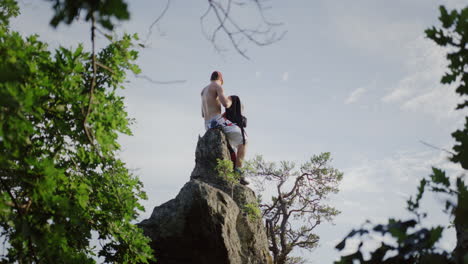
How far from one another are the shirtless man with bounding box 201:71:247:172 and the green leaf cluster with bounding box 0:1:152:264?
5.98 metres

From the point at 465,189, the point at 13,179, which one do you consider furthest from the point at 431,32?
the point at 13,179

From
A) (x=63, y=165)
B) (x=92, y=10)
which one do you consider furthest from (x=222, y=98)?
(x=92, y=10)

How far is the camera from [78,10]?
2406 mm

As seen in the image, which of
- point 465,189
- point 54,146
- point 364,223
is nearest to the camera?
point 465,189

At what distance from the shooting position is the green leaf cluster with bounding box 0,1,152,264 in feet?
11.1

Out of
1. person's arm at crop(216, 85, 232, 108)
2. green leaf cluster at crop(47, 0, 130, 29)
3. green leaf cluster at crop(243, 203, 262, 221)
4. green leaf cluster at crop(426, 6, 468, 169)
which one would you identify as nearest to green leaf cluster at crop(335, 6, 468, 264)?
green leaf cluster at crop(426, 6, 468, 169)

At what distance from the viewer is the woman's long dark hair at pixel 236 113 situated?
11375mm

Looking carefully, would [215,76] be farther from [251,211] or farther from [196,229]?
[196,229]

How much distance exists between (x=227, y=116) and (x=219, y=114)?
279 mm

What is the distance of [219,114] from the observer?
11430mm

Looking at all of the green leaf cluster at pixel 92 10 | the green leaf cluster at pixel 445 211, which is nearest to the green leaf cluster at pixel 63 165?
the green leaf cluster at pixel 92 10

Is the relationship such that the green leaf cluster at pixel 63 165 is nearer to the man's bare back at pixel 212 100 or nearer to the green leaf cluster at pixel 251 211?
the green leaf cluster at pixel 251 211

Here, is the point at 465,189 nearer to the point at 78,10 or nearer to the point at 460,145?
the point at 460,145

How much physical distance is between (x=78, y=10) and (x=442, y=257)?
8.30 feet
